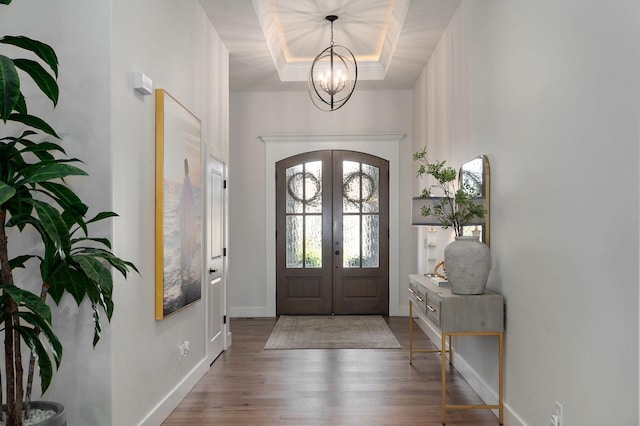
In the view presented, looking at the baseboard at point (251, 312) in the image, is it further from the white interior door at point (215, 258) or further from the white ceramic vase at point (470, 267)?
the white ceramic vase at point (470, 267)

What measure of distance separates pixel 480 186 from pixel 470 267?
0.73m

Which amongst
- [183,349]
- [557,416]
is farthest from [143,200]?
[557,416]

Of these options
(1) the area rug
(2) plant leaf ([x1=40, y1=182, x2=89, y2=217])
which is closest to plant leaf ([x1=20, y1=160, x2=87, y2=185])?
(2) plant leaf ([x1=40, y1=182, x2=89, y2=217])

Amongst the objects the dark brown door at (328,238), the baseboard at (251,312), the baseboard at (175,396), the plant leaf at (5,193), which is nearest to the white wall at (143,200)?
the baseboard at (175,396)

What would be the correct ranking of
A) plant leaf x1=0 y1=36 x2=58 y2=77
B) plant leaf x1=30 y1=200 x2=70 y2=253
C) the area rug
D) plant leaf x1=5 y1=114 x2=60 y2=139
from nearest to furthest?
1. plant leaf x1=30 y1=200 x2=70 y2=253
2. plant leaf x1=0 y1=36 x2=58 y2=77
3. plant leaf x1=5 y1=114 x2=60 y2=139
4. the area rug

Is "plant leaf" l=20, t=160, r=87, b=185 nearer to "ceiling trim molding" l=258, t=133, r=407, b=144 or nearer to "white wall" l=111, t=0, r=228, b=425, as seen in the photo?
"white wall" l=111, t=0, r=228, b=425

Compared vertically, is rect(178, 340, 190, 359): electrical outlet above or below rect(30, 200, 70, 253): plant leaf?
below

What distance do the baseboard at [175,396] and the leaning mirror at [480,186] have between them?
8.04 feet

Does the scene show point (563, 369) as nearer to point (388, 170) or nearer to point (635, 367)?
point (635, 367)

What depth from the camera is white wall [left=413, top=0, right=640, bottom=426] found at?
2168mm

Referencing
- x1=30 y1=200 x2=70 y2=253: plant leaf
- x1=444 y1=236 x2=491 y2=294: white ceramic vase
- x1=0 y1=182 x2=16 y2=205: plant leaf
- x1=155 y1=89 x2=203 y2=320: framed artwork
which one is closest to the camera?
x1=0 y1=182 x2=16 y2=205: plant leaf

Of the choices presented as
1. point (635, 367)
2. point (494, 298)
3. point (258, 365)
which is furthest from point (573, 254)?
point (258, 365)

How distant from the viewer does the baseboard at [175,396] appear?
136 inches

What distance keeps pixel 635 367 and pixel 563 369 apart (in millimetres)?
653
